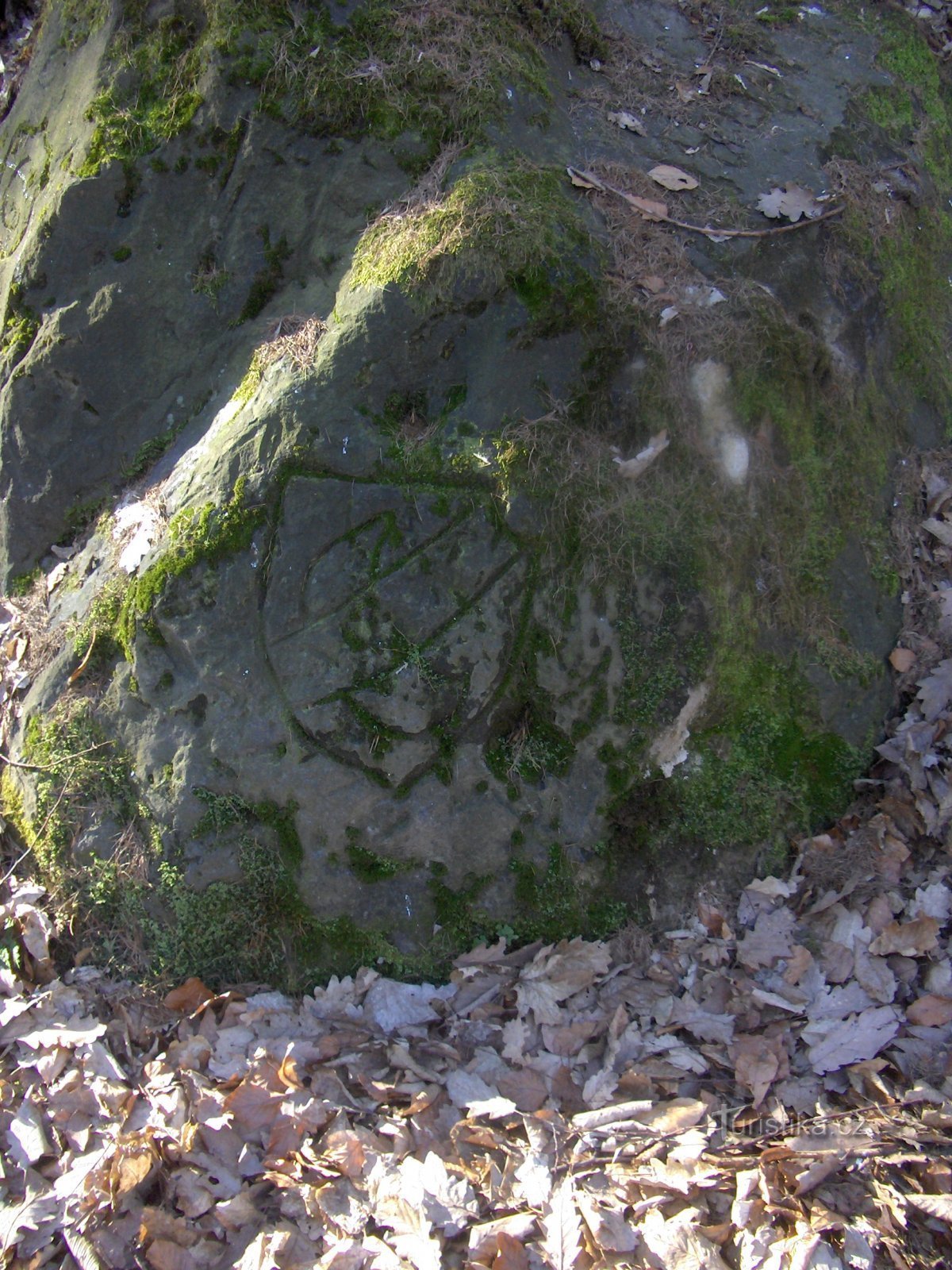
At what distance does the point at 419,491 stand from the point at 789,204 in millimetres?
2511

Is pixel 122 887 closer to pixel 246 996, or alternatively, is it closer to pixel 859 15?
pixel 246 996

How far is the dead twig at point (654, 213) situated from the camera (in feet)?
13.9

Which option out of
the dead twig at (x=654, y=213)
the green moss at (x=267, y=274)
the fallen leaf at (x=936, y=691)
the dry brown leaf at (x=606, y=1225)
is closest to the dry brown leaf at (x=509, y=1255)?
the dry brown leaf at (x=606, y=1225)

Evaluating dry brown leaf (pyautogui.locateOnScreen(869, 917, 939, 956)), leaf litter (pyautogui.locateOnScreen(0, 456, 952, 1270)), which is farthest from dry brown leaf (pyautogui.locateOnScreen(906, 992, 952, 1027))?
dry brown leaf (pyautogui.locateOnScreen(869, 917, 939, 956))

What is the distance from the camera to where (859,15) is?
574cm

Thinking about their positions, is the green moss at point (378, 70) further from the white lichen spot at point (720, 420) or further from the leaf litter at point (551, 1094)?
the leaf litter at point (551, 1094)

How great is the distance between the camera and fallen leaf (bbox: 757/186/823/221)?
4465mm

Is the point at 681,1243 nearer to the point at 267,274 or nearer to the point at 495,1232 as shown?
the point at 495,1232

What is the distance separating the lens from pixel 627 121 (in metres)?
4.74

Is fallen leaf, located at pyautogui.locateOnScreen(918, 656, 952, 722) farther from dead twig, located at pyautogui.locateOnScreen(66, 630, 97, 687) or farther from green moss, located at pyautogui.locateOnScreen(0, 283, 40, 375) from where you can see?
green moss, located at pyautogui.locateOnScreen(0, 283, 40, 375)

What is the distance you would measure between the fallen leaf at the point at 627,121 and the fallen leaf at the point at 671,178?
1.10 ft

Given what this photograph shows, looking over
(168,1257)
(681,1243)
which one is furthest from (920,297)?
(168,1257)

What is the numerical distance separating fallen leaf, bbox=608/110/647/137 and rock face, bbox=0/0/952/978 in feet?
0.15

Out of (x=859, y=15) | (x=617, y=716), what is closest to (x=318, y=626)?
(x=617, y=716)
